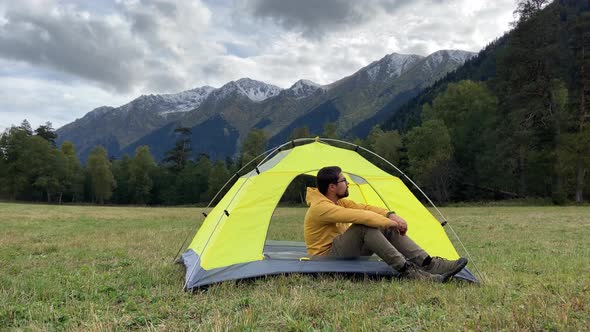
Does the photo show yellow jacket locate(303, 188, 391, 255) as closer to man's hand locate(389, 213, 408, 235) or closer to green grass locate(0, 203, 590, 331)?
man's hand locate(389, 213, 408, 235)

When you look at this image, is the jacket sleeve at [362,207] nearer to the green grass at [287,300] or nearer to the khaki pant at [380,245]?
the khaki pant at [380,245]

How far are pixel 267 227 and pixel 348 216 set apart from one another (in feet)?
4.69

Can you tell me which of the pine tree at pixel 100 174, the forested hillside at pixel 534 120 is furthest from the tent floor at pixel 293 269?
the pine tree at pixel 100 174

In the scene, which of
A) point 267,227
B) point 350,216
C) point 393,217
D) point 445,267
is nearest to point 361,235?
point 350,216

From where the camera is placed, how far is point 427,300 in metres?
4.74

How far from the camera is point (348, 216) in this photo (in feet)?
20.1

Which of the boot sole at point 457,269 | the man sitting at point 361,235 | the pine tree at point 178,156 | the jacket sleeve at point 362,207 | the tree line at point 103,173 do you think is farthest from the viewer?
the pine tree at point 178,156

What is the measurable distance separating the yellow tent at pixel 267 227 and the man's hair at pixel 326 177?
56 centimetres

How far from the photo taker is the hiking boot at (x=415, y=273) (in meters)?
5.70

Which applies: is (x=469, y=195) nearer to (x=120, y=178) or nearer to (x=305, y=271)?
(x=305, y=271)

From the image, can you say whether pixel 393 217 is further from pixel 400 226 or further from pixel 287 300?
pixel 287 300

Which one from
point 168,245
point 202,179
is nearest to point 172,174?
point 202,179

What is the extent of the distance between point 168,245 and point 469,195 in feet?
159

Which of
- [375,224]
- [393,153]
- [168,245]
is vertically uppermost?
[393,153]
